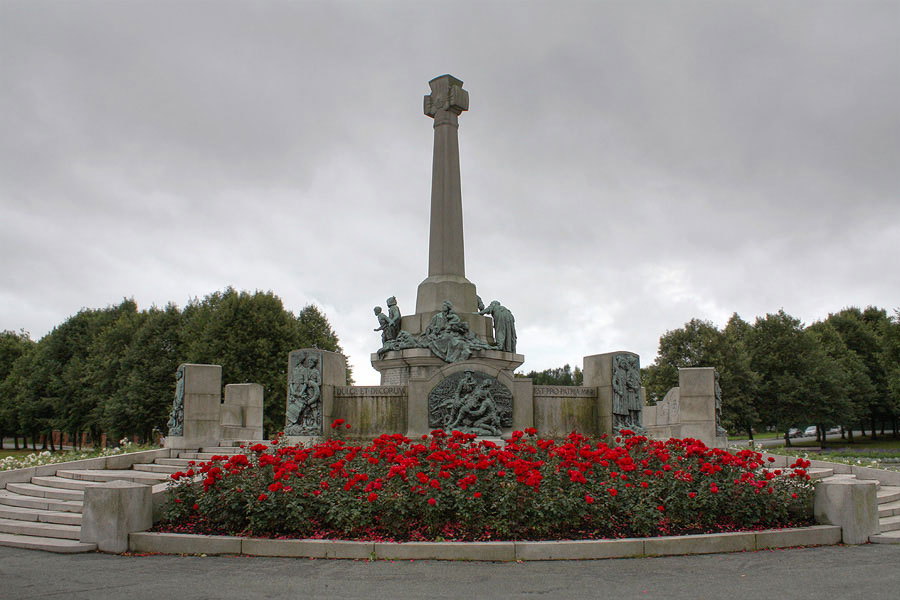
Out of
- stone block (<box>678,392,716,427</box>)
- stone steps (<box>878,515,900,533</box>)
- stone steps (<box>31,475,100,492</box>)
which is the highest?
stone block (<box>678,392,716,427</box>)

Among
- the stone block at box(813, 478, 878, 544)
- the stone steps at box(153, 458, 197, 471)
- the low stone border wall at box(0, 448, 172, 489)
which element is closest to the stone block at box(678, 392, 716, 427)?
the stone block at box(813, 478, 878, 544)

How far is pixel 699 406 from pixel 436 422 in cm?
919

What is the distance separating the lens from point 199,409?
64.6ft

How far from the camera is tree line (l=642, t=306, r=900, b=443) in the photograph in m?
49.3

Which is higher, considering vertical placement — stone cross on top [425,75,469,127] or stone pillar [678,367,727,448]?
stone cross on top [425,75,469,127]

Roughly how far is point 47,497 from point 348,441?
636cm

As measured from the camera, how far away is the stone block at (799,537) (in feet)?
30.1

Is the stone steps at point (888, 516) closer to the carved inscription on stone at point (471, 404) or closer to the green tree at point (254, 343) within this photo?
the carved inscription on stone at point (471, 404)

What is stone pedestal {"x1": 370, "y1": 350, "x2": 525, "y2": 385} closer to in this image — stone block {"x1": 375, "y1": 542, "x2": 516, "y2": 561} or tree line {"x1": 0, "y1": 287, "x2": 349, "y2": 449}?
stone block {"x1": 375, "y1": 542, "x2": 516, "y2": 561}

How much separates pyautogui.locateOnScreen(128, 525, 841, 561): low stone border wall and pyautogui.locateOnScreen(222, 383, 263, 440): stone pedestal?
15307 mm

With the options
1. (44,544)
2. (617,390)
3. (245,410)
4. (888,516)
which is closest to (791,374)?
(617,390)

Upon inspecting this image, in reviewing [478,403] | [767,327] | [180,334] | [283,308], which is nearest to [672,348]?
[767,327]

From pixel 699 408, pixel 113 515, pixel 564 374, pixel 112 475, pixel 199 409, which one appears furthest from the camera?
pixel 564 374

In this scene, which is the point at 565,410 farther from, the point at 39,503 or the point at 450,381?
the point at 39,503
